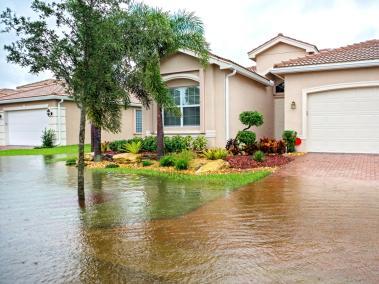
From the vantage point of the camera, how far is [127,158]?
14.7 m

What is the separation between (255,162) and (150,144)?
5876mm

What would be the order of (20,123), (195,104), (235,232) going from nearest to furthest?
(235,232) → (195,104) → (20,123)

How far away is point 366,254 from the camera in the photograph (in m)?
4.25

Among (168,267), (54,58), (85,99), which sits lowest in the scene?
(168,267)

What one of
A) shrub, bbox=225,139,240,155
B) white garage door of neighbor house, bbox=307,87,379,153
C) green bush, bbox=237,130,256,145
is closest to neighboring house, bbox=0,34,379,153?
white garage door of neighbor house, bbox=307,87,379,153

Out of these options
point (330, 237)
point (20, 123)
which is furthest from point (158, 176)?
point (20, 123)

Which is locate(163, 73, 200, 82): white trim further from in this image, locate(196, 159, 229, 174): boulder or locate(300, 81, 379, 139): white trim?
locate(196, 159, 229, 174): boulder

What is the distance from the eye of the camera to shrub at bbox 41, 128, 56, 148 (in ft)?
76.5

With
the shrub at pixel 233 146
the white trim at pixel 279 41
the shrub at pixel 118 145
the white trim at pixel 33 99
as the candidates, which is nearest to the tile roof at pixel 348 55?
the shrub at pixel 233 146

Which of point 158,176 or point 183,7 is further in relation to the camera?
point 183,7

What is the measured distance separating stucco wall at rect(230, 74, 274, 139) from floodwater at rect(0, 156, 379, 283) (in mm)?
7672

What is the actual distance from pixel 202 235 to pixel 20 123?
24.6 metres

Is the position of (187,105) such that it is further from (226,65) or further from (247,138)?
(247,138)

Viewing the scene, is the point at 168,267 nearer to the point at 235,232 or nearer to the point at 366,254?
the point at 235,232
